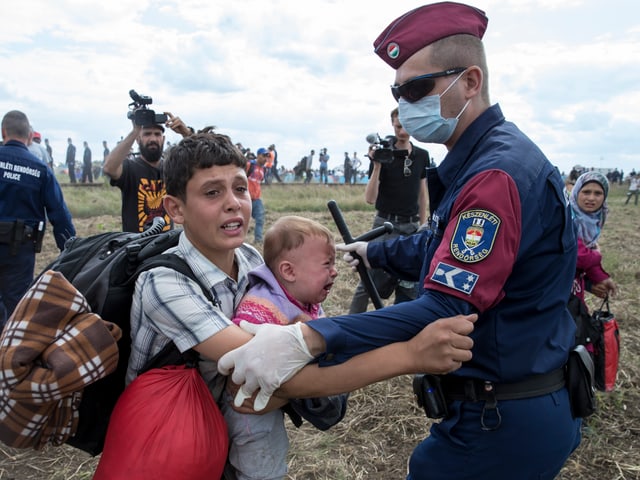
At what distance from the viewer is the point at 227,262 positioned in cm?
193

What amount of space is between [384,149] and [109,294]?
153 inches

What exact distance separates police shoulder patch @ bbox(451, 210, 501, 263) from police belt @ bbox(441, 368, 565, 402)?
20.6 inches

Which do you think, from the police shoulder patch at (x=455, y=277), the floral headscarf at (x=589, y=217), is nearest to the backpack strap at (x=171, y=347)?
the police shoulder patch at (x=455, y=277)

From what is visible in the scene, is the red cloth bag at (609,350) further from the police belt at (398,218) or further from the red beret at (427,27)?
the red beret at (427,27)

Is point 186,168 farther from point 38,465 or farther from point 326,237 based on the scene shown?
point 38,465

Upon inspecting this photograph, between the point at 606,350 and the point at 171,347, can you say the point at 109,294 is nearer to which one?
the point at 171,347

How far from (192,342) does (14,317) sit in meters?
0.51

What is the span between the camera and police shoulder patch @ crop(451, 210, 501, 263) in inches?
57.4

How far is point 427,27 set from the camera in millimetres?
1780

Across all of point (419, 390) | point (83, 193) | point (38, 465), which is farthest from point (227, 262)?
point (83, 193)

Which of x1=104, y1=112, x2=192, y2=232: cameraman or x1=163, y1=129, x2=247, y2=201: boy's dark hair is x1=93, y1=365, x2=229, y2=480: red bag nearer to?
x1=163, y1=129, x2=247, y2=201: boy's dark hair

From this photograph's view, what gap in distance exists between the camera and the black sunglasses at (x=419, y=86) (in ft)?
5.94

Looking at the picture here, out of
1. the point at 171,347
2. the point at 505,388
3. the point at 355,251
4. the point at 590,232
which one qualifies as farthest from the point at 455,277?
the point at 590,232

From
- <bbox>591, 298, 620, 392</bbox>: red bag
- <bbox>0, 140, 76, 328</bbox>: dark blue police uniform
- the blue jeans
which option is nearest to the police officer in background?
<bbox>0, 140, 76, 328</bbox>: dark blue police uniform
